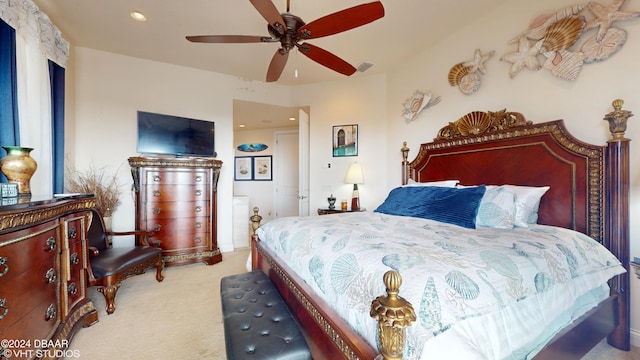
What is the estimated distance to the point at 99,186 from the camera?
308cm

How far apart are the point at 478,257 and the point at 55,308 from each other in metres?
2.47

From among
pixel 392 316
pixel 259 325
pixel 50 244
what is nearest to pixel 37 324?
pixel 50 244

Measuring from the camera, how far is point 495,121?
243cm

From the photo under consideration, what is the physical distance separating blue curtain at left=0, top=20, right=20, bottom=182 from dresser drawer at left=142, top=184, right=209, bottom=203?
1.28m

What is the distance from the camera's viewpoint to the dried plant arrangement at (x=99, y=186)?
2982 millimetres

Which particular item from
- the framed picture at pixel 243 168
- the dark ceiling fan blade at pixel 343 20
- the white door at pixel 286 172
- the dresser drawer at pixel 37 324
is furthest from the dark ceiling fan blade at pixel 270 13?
the framed picture at pixel 243 168

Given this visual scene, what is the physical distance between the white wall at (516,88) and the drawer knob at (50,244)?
3.55 meters

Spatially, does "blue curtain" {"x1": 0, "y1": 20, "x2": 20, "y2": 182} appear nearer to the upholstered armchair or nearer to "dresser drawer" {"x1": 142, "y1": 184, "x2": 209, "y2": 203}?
the upholstered armchair

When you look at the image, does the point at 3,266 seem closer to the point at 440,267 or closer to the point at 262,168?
the point at 440,267

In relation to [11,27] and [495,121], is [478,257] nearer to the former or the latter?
[495,121]

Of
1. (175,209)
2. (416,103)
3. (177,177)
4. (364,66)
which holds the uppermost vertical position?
(364,66)

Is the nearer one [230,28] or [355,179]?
[230,28]

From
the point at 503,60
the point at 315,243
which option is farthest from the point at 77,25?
the point at 503,60

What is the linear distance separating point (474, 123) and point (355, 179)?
1.70 m
